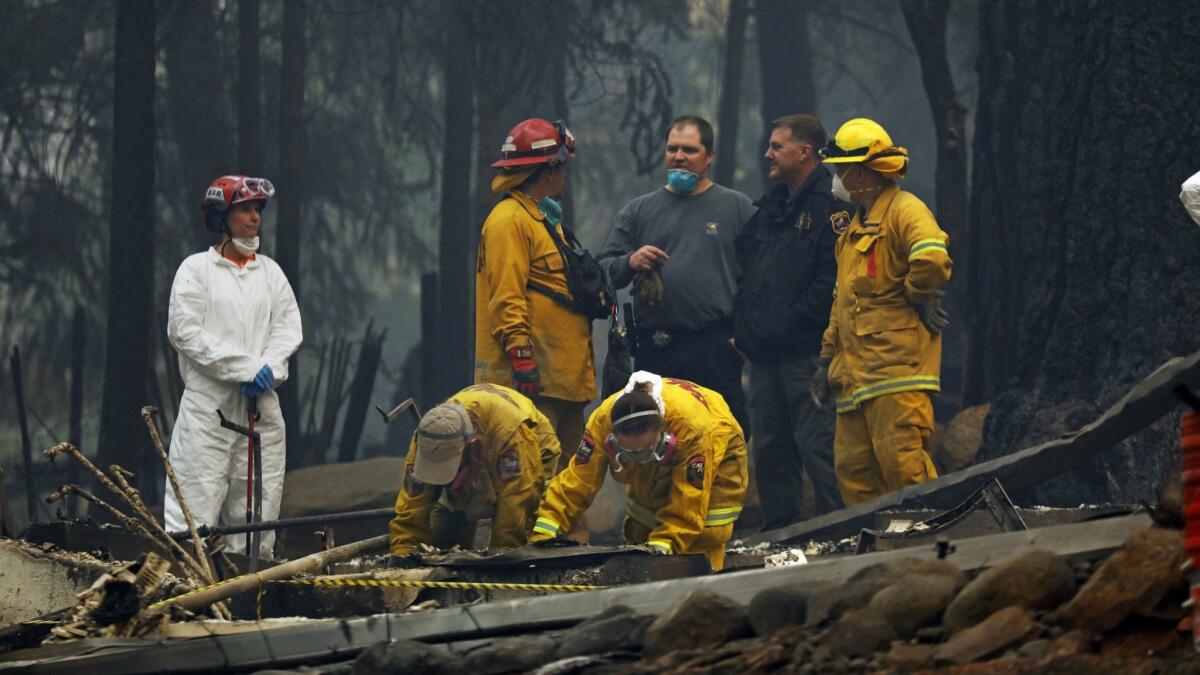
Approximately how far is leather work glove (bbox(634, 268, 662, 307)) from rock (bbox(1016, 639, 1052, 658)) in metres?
4.93

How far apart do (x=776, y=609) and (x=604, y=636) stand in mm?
442

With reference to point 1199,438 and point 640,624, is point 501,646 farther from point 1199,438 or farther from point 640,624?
point 1199,438

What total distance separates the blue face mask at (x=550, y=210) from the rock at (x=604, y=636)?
4193mm

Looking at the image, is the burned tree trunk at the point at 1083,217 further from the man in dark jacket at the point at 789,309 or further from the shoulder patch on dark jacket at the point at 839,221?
the shoulder patch on dark jacket at the point at 839,221

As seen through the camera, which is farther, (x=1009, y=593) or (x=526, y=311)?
(x=526, y=311)

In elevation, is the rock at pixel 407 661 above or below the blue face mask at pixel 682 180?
below

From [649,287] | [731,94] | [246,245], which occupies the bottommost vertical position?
[649,287]

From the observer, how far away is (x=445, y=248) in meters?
14.5

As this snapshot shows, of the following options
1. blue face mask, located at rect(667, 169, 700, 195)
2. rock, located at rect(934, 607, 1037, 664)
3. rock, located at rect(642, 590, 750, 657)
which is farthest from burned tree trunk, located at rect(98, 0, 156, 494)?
rock, located at rect(934, 607, 1037, 664)

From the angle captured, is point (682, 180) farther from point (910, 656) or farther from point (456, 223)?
point (456, 223)

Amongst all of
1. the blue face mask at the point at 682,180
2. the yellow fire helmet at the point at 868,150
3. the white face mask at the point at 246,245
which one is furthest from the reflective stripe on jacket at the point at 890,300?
the white face mask at the point at 246,245

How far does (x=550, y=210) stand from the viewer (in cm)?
869

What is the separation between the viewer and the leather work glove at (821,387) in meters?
8.27

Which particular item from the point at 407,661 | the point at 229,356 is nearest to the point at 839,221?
the point at 229,356
